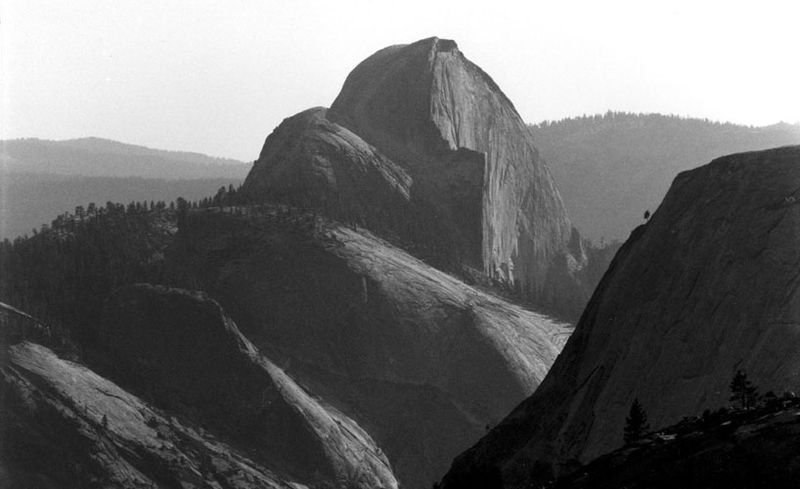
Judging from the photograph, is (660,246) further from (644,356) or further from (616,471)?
(616,471)

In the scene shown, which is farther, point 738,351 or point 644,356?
point 644,356

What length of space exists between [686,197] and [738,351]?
3260 cm

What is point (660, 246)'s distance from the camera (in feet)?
631

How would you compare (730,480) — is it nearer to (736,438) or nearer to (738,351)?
(736,438)

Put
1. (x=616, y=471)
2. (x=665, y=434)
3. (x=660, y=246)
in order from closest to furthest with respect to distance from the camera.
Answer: (x=616, y=471)
(x=665, y=434)
(x=660, y=246)

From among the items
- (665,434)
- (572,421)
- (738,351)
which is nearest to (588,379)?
(572,421)

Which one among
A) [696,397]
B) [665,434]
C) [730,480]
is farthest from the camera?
[696,397]

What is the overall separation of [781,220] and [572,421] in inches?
1008

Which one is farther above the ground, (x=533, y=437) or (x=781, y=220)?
(x=781, y=220)

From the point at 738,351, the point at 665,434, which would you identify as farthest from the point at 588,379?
the point at 665,434

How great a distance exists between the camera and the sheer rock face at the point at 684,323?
6570 inches

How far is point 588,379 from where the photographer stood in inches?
7333

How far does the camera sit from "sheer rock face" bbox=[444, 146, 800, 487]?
166875 millimetres

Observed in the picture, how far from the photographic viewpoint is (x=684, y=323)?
179 m
